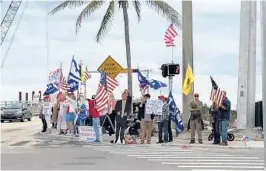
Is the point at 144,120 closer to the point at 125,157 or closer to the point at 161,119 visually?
the point at 161,119

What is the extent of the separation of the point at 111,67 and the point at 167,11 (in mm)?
4008

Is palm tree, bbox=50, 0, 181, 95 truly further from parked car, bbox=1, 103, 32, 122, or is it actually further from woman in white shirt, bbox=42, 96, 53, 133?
parked car, bbox=1, 103, 32, 122

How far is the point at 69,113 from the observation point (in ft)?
79.4

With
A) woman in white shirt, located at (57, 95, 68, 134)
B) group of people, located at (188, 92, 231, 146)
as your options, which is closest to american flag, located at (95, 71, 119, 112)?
woman in white shirt, located at (57, 95, 68, 134)

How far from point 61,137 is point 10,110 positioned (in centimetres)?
1978

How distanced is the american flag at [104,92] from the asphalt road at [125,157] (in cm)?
172

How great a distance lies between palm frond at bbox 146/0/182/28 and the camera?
26.0m

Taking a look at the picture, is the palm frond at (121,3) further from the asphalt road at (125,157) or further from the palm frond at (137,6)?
the asphalt road at (125,157)

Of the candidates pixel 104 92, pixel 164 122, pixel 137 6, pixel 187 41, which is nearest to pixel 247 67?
pixel 187 41

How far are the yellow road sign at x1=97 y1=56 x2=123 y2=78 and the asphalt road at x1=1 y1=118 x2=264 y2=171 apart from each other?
500cm

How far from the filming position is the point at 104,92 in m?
21.2

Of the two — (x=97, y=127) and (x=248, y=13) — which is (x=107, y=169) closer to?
(x=97, y=127)

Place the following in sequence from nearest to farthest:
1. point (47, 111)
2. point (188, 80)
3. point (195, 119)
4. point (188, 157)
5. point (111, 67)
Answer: point (188, 157) < point (195, 119) < point (188, 80) < point (111, 67) < point (47, 111)

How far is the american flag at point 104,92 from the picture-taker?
20.9m
